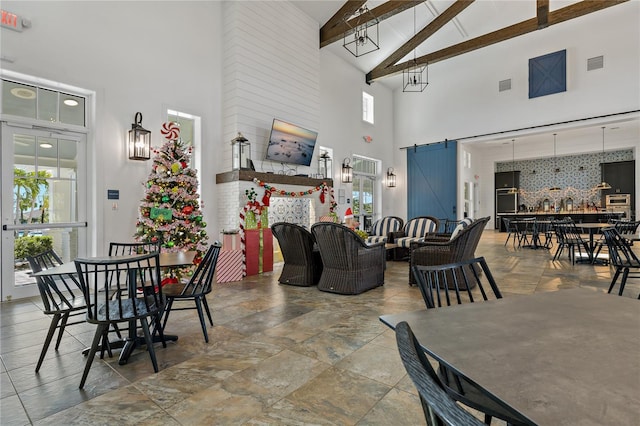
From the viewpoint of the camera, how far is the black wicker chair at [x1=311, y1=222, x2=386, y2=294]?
14.3 ft

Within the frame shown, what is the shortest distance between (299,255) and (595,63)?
952 cm

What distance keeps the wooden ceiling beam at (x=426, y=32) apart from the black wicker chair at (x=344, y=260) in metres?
6.69

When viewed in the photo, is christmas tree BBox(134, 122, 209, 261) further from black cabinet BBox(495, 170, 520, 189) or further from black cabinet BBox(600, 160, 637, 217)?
black cabinet BBox(600, 160, 637, 217)

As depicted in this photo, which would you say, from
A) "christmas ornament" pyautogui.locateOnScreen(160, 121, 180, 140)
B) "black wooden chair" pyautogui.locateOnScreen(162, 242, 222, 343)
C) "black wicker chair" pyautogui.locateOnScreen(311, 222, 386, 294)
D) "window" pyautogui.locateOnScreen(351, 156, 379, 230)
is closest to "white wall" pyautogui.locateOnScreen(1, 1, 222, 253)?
"christmas ornament" pyautogui.locateOnScreen(160, 121, 180, 140)

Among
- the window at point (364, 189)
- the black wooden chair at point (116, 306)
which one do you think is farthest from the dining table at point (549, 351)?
the window at point (364, 189)

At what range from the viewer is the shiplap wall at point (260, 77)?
6.32m

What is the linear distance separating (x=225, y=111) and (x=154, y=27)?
5.73 ft

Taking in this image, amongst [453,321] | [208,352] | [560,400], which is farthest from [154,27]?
[560,400]

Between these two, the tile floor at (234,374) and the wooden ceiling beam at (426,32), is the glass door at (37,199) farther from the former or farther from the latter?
the wooden ceiling beam at (426,32)

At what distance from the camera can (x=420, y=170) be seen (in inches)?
457

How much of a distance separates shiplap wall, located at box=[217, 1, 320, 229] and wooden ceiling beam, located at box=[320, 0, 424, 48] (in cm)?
45

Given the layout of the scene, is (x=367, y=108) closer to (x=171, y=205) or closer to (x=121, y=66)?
(x=121, y=66)

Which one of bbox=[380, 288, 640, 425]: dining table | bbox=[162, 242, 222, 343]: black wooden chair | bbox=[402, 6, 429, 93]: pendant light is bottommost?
bbox=[162, 242, 222, 343]: black wooden chair

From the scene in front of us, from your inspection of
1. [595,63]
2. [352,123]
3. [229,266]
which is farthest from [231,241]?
[595,63]
